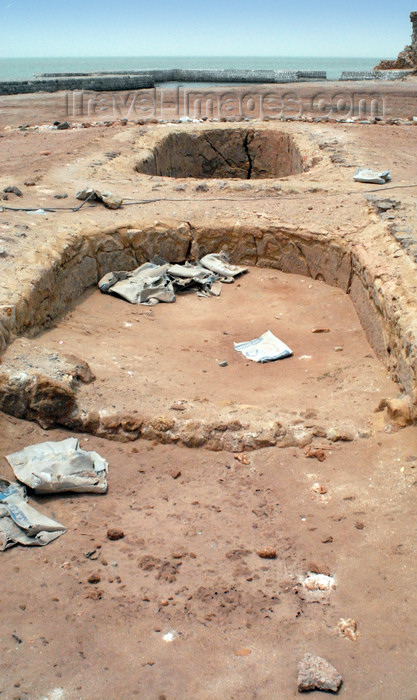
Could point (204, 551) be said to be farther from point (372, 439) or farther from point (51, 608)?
point (372, 439)

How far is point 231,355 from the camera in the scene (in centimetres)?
483

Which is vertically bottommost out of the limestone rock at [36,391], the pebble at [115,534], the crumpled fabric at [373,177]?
the pebble at [115,534]


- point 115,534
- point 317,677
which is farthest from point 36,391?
point 317,677

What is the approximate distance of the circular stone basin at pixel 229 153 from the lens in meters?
10.8

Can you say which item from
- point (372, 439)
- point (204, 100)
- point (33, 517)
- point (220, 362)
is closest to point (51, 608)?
point (33, 517)

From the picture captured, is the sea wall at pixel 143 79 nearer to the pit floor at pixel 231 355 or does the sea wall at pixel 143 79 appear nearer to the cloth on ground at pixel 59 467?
the pit floor at pixel 231 355

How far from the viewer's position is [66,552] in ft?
8.71

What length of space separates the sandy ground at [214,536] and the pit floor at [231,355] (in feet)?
0.07

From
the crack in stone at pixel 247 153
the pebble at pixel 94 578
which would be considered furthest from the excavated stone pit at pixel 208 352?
the crack in stone at pixel 247 153

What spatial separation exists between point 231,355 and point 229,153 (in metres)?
7.54

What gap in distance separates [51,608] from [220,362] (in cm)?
258

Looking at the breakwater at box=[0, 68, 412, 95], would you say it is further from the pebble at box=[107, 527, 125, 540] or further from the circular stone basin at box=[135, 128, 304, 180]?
the pebble at box=[107, 527, 125, 540]

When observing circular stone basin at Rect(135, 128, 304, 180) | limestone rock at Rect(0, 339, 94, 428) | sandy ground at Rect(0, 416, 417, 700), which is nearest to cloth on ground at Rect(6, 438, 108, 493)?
sandy ground at Rect(0, 416, 417, 700)

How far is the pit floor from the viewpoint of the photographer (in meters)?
3.79
